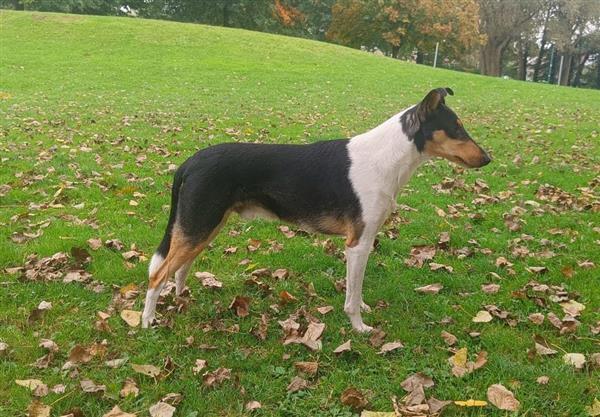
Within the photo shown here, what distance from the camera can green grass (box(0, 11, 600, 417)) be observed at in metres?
3.75

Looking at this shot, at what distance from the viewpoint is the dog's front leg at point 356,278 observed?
174 inches

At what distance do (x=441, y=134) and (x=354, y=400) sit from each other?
7.20ft

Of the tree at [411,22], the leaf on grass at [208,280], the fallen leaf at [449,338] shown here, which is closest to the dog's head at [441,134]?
the fallen leaf at [449,338]

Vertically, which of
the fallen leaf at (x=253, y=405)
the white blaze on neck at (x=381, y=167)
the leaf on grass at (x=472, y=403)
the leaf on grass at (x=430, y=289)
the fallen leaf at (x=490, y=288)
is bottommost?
the fallen leaf at (x=253, y=405)

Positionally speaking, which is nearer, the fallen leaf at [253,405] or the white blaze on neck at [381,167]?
the fallen leaf at [253,405]

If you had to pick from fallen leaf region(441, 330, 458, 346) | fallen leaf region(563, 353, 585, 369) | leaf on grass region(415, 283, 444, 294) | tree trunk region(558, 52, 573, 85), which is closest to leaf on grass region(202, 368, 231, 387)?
fallen leaf region(441, 330, 458, 346)

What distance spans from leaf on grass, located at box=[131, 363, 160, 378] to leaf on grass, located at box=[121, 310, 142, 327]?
583mm

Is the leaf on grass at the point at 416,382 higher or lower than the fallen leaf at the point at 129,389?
higher

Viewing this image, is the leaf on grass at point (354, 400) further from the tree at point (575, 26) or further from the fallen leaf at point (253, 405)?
the tree at point (575, 26)

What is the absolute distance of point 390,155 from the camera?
4.41 metres

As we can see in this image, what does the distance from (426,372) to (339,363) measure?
0.64 m

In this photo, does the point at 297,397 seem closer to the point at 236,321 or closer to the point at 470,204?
the point at 236,321

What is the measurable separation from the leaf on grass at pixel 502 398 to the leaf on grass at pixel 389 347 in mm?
778

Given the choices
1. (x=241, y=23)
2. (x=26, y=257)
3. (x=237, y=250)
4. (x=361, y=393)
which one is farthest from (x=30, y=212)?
(x=241, y=23)
